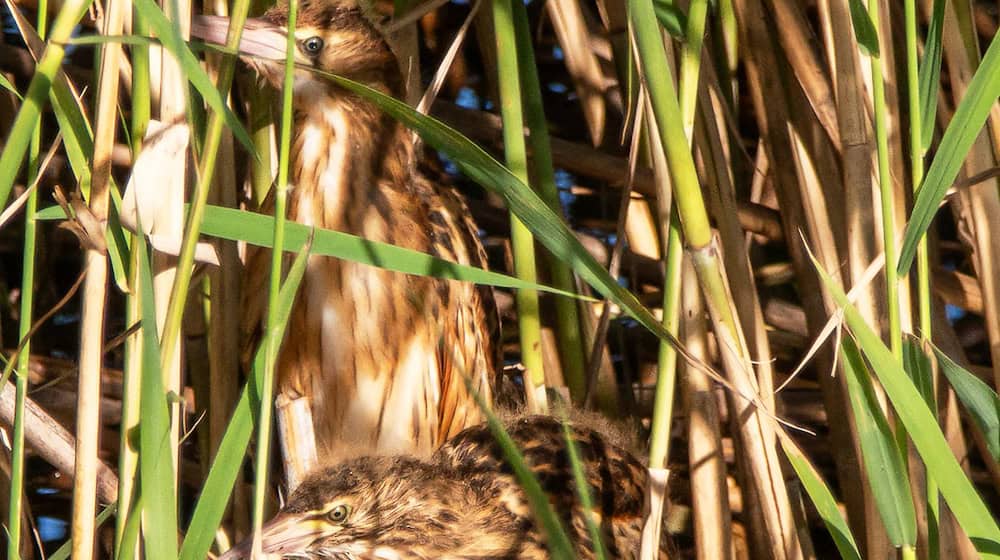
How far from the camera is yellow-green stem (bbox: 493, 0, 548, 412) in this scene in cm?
140

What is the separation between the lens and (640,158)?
2.16 metres

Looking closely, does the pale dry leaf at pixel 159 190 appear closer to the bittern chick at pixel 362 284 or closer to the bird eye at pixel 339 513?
the bird eye at pixel 339 513

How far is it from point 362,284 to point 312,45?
1.19ft

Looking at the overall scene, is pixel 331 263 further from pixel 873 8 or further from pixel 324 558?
pixel 873 8

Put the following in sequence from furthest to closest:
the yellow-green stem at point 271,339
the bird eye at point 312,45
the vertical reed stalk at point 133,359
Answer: the bird eye at point 312,45, the vertical reed stalk at point 133,359, the yellow-green stem at point 271,339

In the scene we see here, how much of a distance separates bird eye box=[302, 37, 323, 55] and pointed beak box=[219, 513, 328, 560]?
27.8 inches

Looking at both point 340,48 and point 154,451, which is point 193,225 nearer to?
point 154,451

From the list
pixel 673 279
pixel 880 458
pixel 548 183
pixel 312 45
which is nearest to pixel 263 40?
pixel 312 45

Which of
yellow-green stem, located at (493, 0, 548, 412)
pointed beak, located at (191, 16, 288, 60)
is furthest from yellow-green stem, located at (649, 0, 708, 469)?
pointed beak, located at (191, 16, 288, 60)

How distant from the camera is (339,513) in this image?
5.01ft

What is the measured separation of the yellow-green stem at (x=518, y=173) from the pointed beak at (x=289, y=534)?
34cm

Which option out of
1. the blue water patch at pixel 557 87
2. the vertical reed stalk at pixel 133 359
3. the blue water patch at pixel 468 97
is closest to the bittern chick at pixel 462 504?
the vertical reed stalk at pixel 133 359

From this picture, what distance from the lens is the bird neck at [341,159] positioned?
6.32 feet

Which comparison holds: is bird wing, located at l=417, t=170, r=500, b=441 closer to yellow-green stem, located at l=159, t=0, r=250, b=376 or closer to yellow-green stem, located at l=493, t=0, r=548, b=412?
yellow-green stem, located at l=493, t=0, r=548, b=412
